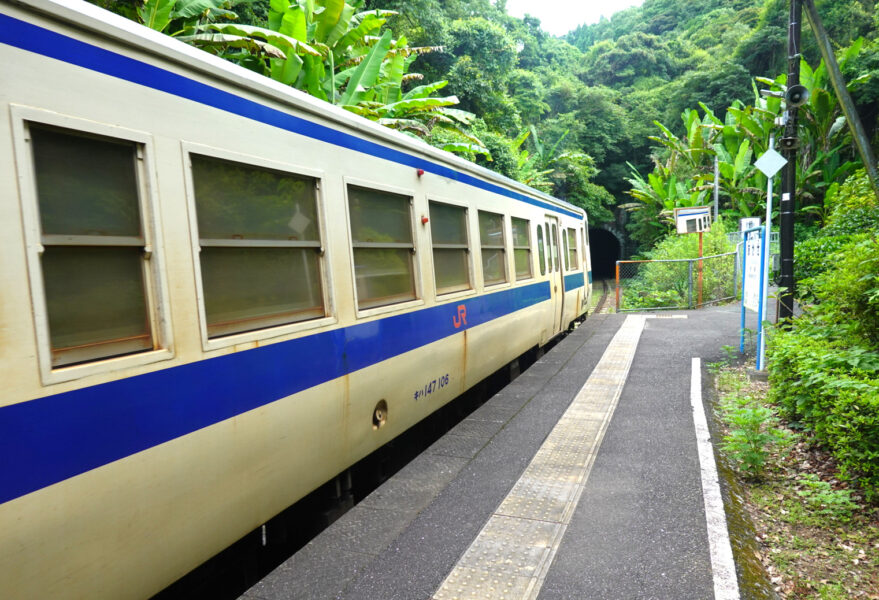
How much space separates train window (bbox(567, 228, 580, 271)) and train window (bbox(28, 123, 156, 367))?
32.0 feet

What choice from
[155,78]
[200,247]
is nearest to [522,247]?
[200,247]

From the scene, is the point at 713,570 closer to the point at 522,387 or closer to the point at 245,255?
the point at 245,255

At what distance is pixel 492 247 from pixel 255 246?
158 inches

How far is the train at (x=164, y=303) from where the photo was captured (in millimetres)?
1991

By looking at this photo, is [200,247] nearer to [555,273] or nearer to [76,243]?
[76,243]

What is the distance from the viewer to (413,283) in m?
4.76

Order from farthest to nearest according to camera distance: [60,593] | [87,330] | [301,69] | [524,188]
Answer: [301,69] < [524,188] < [87,330] < [60,593]

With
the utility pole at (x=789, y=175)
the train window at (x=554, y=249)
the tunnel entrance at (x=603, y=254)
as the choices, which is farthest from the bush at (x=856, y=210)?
the tunnel entrance at (x=603, y=254)

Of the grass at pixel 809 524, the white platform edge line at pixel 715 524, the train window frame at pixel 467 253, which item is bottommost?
the grass at pixel 809 524

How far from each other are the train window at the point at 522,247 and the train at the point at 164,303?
Result: 3.72 m

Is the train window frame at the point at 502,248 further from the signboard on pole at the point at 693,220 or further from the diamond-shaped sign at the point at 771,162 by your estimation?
the signboard on pole at the point at 693,220

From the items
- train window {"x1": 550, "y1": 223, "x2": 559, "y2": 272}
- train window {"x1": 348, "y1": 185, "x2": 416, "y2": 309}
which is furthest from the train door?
train window {"x1": 348, "y1": 185, "x2": 416, "y2": 309}

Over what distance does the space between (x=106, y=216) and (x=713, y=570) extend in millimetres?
3382

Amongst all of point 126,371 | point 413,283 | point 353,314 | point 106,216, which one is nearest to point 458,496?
point 353,314
